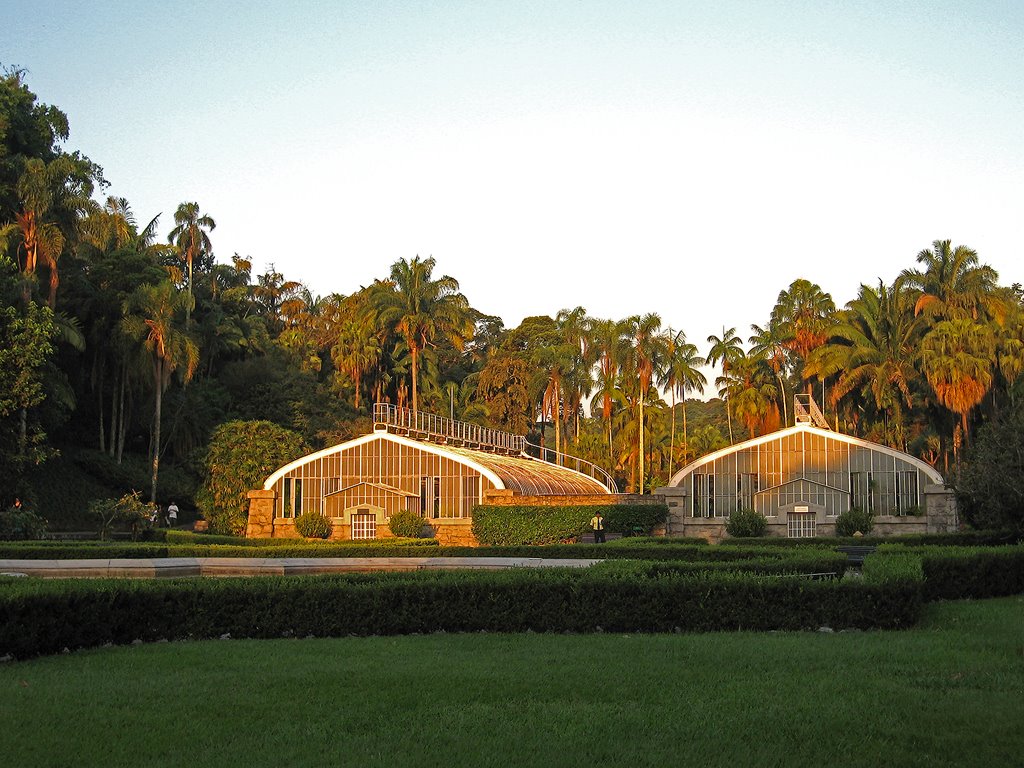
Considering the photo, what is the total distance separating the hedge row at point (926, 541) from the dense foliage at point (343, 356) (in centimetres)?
1874

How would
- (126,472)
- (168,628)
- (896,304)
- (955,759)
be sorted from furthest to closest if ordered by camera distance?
(896,304), (126,472), (168,628), (955,759)

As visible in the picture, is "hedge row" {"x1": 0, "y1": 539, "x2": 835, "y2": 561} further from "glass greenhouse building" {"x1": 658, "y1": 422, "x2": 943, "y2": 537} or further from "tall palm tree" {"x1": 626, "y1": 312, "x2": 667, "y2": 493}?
"tall palm tree" {"x1": 626, "y1": 312, "x2": 667, "y2": 493}

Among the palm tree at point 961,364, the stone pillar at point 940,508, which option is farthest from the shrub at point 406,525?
the palm tree at point 961,364

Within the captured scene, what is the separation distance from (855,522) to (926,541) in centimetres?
837

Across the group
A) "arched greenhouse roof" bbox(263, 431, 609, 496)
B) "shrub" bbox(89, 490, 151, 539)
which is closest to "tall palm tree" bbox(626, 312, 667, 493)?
"arched greenhouse roof" bbox(263, 431, 609, 496)

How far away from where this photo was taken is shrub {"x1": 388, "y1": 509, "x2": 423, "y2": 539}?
40438 millimetres

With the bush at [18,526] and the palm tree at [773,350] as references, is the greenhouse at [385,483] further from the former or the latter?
the palm tree at [773,350]

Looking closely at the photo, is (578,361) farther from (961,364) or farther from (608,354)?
(961,364)

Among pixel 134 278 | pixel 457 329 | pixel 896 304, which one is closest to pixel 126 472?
pixel 134 278

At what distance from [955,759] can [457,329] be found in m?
59.0

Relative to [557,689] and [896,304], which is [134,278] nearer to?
[896,304]

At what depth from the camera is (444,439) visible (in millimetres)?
47719

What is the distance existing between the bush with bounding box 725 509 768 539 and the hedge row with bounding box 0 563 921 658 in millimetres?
24582

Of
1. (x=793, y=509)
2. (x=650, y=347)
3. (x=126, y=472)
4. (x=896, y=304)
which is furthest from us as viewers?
(x=650, y=347)
